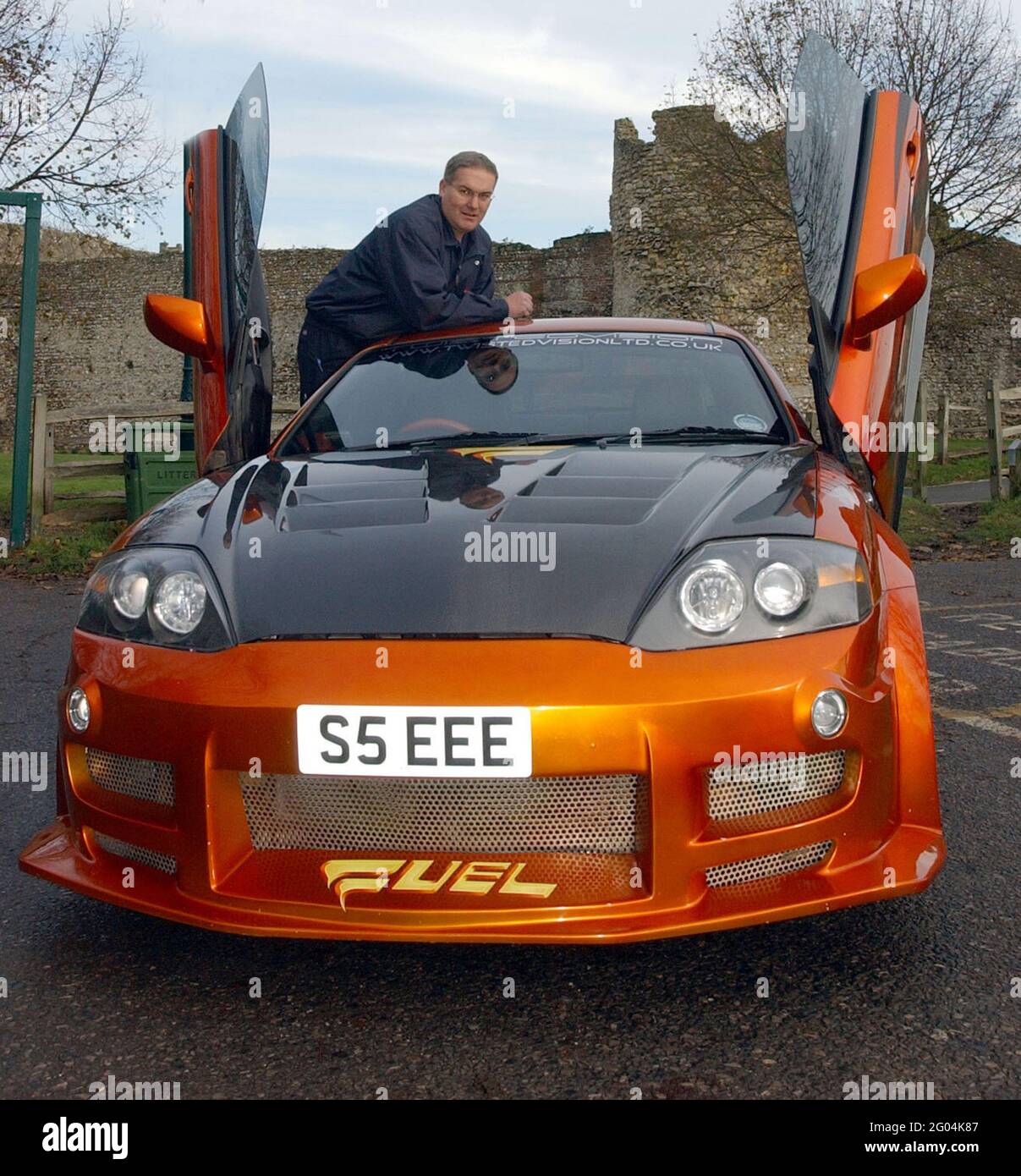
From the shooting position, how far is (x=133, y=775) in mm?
2289

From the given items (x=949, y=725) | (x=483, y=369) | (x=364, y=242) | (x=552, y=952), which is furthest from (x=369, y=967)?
(x=364, y=242)

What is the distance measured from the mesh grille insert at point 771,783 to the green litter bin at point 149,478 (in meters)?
8.69

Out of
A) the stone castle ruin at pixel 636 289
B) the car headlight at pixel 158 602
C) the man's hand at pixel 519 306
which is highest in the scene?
the stone castle ruin at pixel 636 289

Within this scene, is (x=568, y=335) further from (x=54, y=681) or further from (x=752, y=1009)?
(x=54, y=681)

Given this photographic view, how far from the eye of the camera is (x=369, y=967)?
7.96ft

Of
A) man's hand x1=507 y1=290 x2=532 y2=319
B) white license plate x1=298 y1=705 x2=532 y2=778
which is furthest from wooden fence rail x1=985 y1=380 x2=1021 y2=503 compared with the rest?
white license plate x1=298 y1=705 x2=532 y2=778

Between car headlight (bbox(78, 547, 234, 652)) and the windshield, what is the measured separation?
0.91m

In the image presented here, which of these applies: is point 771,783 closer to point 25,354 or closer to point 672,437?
point 672,437

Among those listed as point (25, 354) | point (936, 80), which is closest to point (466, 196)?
point (25, 354)

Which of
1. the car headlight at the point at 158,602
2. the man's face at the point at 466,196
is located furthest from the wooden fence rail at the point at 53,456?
the car headlight at the point at 158,602

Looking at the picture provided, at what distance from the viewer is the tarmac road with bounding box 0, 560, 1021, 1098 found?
2002 mm

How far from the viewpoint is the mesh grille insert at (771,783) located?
2111 millimetres

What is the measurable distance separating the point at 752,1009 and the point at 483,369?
197cm

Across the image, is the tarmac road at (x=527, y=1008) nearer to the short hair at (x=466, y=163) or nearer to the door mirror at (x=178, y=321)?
the door mirror at (x=178, y=321)
